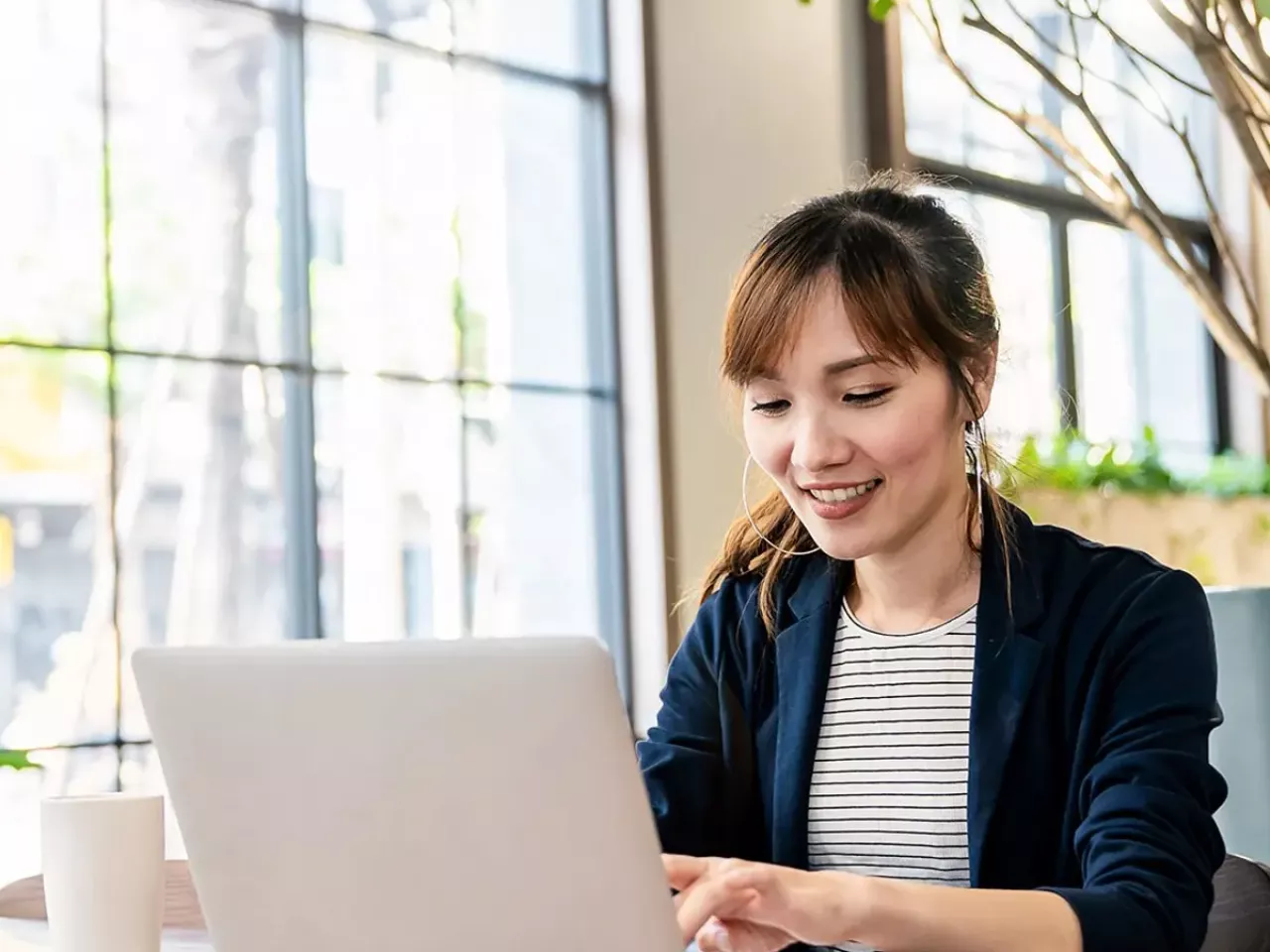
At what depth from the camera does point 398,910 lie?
3.02 ft

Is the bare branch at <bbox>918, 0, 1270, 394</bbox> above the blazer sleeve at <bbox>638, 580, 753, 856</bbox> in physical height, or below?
above

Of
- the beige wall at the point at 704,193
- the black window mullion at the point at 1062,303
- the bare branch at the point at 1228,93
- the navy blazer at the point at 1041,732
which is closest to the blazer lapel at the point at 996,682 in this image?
the navy blazer at the point at 1041,732

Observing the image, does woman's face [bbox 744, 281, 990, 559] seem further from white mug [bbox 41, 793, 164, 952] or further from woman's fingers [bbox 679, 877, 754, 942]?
white mug [bbox 41, 793, 164, 952]

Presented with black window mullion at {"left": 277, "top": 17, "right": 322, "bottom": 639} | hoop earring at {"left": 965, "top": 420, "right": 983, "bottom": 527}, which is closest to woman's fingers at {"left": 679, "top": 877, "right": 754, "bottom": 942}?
hoop earring at {"left": 965, "top": 420, "right": 983, "bottom": 527}

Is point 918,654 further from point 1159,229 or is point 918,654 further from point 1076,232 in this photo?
point 1076,232

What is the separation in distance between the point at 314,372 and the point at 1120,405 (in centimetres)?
325

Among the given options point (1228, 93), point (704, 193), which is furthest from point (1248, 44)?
point (704, 193)

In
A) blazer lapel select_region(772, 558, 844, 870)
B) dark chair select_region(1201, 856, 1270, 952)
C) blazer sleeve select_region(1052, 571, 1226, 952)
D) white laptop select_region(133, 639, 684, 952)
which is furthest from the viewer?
blazer lapel select_region(772, 558, 844, 870)

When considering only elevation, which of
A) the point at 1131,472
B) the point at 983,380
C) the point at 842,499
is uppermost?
the point at 1131,472

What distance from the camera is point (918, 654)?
1.54 m

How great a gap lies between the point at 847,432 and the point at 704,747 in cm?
36

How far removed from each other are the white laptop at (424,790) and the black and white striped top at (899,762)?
0.65 m

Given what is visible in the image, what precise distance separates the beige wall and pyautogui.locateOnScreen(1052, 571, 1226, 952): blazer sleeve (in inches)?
112

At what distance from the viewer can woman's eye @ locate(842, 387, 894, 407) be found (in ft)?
4.69
